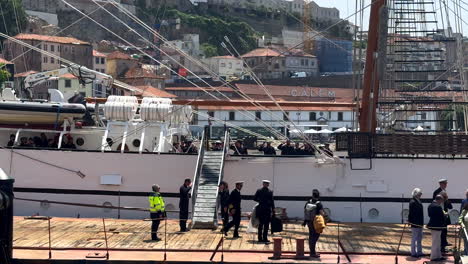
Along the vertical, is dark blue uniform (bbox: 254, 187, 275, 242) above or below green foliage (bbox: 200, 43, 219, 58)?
below

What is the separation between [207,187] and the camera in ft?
70.8

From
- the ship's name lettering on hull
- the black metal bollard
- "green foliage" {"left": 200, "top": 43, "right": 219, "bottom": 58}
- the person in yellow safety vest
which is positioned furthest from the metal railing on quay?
"green foliage" {"left": 200, "top": 43, "right": 219, "bottom": 58}

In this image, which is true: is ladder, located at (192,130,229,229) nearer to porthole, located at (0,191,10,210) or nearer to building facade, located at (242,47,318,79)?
porthole, located at (0,191,10,210)

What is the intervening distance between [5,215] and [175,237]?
512 cm

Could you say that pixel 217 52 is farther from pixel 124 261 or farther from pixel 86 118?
pixel 124 261

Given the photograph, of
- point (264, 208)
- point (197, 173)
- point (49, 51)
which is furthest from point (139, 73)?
point (264, 208)

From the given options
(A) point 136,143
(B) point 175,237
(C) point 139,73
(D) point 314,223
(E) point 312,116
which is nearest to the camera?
(D) point 314,223

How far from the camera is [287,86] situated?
106438mm

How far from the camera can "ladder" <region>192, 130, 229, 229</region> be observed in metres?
20.4

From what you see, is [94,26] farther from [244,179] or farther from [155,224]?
[155,224]

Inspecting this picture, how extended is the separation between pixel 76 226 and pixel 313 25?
157 metres

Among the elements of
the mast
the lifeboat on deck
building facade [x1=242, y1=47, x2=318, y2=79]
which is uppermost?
building facade [x1=242, y1=47, x2=318, y2=79]

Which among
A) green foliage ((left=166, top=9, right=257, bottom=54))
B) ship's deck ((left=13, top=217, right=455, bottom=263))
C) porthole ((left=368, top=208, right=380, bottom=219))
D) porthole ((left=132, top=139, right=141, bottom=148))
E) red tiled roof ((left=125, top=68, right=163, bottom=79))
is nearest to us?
ship's deck ((left=13, top=217, right=455, bottom=263))

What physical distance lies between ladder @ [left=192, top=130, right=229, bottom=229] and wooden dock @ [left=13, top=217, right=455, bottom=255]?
473 mm
